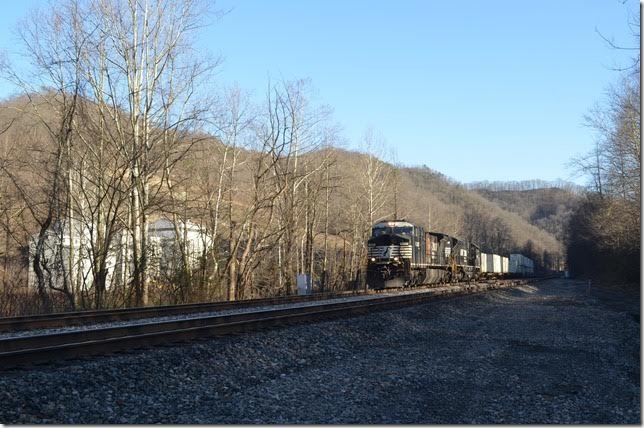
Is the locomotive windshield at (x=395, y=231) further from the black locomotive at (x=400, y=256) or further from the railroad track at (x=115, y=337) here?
the railroad track at (x=115, y=337)

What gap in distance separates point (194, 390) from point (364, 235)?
38529mm

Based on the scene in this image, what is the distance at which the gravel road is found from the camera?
6.28m

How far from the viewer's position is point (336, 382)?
8.05 meters

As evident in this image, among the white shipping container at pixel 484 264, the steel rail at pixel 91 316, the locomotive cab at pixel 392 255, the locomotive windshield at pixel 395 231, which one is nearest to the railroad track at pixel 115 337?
the steel rail at pixel 91 316

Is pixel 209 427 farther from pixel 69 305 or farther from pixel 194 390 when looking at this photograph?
pixel 69 305

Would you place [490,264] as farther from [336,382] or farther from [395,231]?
[336,382]

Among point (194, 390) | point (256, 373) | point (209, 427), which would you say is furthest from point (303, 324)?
point (209, 427)

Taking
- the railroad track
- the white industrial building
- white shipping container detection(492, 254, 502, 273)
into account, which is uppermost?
the white industrial building

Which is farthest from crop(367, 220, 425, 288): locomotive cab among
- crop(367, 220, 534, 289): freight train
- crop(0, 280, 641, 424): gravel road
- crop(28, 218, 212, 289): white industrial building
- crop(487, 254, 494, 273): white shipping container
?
crop(487, 254, 494, 273): white shipping container

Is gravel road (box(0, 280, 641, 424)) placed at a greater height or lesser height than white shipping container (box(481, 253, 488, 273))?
greater

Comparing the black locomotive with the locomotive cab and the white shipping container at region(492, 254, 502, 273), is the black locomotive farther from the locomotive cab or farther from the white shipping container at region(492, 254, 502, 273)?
the white shipping container at region(492, 254, 502, 273)

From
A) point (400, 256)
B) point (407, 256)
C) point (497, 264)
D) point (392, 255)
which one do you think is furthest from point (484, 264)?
point (392, 255)

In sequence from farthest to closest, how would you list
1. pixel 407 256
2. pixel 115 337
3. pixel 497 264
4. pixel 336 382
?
pixel 497 264 → pixel 407 256 → pixel 115 337 → pixel 336 382

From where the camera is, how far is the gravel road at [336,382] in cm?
628
